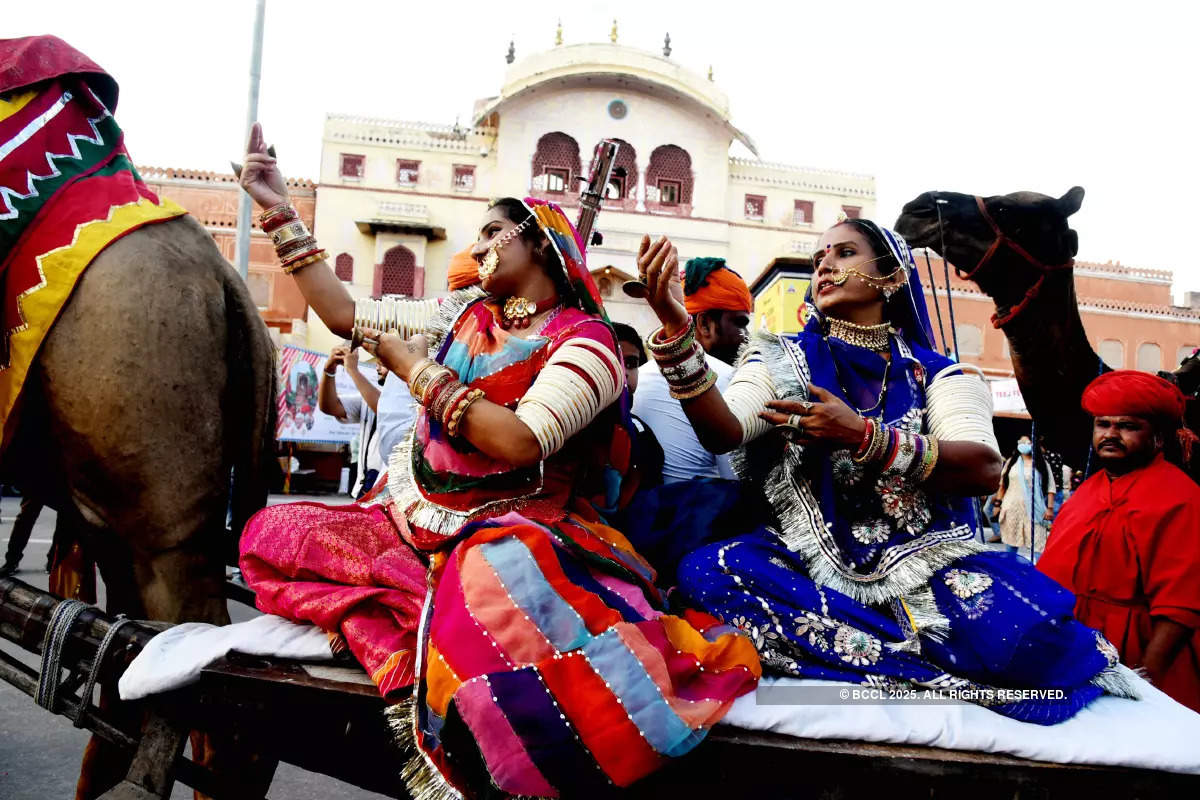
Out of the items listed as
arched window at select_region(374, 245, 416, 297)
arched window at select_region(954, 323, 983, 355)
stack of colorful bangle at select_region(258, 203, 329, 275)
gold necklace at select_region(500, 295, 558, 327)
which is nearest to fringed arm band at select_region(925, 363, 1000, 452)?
gold necklace at select_region(500, 295, 558, 327)

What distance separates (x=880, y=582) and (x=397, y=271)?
24128 mm

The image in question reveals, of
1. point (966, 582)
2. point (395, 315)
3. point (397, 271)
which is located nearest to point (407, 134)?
point (397, 271)

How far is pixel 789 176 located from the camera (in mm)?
26875

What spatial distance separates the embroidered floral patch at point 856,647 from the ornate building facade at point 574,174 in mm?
22924

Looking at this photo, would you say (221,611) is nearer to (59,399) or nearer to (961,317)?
(59,399)

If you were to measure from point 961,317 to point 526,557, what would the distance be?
82.7 ft

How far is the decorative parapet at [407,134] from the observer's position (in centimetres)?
2539

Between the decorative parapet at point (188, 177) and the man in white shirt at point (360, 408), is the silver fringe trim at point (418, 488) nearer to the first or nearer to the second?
the man in white shirt at point (360, 408)

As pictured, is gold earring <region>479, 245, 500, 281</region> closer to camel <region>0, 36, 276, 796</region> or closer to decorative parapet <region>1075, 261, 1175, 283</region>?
camel <region>0, 36, 276, 796</region>

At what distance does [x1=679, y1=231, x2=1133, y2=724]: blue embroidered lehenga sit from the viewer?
1.70 metres

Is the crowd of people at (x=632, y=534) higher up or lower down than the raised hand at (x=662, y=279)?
lower down

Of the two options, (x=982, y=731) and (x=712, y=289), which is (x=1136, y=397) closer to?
(x=712, y=289)

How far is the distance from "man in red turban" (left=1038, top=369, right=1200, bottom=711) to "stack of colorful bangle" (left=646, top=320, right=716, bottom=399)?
183 cm

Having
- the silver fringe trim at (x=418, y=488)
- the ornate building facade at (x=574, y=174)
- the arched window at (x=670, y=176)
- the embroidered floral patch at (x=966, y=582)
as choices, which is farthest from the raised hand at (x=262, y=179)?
the arched window at (x=670, y=176)
